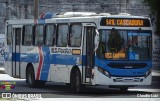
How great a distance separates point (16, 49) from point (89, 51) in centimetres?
569

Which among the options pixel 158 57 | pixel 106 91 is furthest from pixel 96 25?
pixel 158 57

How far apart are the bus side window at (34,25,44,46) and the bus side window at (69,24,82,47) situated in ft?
7.50

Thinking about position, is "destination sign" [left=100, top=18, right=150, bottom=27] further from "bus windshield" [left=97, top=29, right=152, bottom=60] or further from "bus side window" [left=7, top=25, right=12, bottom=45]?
"bus side window" [left=7, top=25, right=12, bottom=45]

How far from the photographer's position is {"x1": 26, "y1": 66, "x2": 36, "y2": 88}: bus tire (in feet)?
78.8

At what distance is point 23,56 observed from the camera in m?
24.7

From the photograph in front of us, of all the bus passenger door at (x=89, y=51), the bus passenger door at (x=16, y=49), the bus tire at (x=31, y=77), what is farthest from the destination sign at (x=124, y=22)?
the bus passenger door at (x=16, y=49)

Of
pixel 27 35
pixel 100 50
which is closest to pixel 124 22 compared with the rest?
pixel 100 50

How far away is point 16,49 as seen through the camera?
82.5ft

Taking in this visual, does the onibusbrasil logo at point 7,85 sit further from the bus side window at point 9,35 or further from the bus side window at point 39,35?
the bus side window at point 39,35

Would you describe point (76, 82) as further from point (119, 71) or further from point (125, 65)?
point (125, 65)

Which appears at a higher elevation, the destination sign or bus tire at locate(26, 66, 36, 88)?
the destination sign

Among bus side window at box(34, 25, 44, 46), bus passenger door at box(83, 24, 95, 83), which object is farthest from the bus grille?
bus side window at box(34, 25, 44, 46)

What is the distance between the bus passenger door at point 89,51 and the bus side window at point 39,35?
133 inches

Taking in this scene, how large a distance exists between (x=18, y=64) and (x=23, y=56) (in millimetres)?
602
